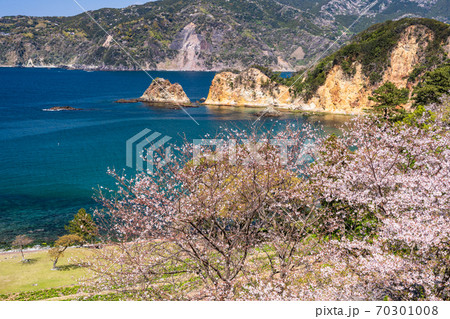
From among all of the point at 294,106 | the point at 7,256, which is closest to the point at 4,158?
the point at 7,256

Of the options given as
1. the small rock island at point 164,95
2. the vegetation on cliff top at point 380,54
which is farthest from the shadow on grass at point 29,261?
the small rock island at point 164,95

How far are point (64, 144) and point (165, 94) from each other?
158ft

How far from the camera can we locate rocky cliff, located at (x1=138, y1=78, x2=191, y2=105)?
96.5 metres

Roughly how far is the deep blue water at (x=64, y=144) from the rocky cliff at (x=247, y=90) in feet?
34.9

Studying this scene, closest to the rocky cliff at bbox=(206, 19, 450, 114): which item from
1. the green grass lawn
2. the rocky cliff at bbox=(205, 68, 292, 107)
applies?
the rocky cliff at bbox=(205, 68, 292, 107)

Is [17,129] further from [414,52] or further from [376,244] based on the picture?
[414,52]

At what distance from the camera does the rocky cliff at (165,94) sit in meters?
96.5

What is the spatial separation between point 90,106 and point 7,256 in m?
74.9

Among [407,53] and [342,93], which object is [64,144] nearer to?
[342,93]

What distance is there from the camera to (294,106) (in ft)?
273

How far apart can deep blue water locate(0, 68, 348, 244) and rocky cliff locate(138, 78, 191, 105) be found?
8.61m

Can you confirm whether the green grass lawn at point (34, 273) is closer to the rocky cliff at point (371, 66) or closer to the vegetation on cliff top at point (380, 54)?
the rocky cliff at point (371, 66)

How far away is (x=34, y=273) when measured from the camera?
21344 mm

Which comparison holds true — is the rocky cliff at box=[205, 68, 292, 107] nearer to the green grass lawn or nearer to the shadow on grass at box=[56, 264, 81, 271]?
the shadow on grass at box=[56, 264, 81, 271]
